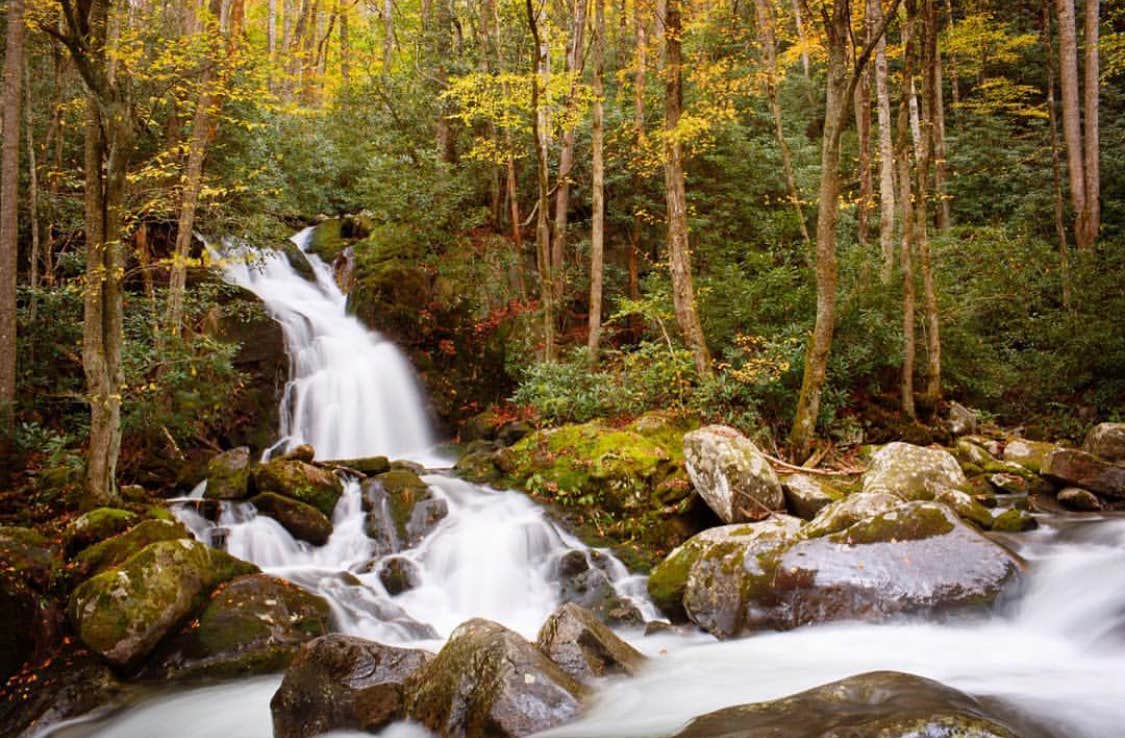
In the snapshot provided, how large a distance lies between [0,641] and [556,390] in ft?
25.6

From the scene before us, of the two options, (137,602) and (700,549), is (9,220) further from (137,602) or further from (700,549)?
(700,549)

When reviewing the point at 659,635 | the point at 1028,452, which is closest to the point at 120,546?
the point at 659,635

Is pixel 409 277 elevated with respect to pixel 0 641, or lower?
elevated

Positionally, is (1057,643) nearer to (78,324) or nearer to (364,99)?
(78,324)

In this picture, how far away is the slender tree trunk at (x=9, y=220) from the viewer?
8.57 metres

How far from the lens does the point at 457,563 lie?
28.3 feet

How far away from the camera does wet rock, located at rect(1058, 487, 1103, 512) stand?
8.89 metres

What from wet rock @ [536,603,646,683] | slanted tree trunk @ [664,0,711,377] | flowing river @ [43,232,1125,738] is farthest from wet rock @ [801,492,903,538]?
slanted tree trunk @ [664,0,711,377]

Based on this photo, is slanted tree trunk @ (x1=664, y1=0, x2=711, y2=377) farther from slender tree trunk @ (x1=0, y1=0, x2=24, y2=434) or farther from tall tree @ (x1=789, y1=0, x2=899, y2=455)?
slender tree trunk @ (x1=0, y1=0, x2=24, y2=434)

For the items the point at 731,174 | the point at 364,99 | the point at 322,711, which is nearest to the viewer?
the point at 322,711

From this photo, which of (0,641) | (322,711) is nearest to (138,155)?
(0,641)

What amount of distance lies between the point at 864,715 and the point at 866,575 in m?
2.87

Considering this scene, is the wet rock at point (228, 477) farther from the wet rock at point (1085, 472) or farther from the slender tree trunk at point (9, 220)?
the wet rock at point (1085, 472)

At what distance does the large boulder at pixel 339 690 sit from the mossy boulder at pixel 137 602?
1.85 m
